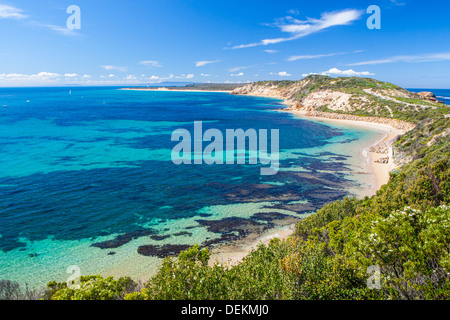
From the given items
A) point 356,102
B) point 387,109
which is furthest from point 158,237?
point 356,102

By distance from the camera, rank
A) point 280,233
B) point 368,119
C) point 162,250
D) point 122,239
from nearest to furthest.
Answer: point 162,250 < point 122,239 < point 280,233 < point 368,119

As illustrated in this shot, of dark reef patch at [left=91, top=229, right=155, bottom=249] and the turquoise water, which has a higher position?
the turquoise water

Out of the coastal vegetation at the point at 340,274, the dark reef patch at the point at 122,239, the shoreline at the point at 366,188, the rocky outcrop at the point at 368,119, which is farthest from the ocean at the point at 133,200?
the rocky outcrop at the point at 368,119

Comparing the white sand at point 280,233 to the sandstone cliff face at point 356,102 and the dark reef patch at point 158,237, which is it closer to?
the dark reef patch at point 158,237

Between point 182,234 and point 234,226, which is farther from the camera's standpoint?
point 234,226

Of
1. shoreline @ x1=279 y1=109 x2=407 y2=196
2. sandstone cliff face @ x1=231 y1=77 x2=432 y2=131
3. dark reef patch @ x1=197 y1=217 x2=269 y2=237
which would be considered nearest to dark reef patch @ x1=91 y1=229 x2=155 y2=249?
dark reef patch @ x1=197 y1=217 x2=269 y2=237

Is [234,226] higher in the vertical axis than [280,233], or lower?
higher

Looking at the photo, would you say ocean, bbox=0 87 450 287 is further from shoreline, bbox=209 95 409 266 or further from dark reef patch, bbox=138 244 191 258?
shoreline, bbox=209 95 409 266

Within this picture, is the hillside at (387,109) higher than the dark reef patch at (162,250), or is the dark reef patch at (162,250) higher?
the hillside at (387,109)

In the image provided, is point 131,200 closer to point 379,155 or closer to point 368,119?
point 379,155

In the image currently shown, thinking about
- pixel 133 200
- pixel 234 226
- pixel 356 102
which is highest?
pixel 356 102

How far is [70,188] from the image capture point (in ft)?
109
